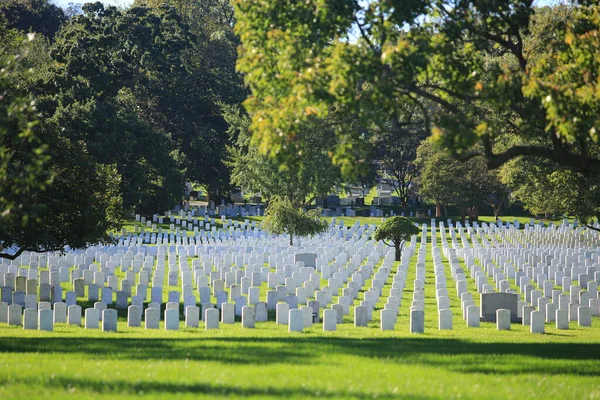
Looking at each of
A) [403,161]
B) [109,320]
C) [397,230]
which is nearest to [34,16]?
[403,161]

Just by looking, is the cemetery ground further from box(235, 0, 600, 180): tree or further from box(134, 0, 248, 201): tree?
box(134, 0, 248, 201): tree

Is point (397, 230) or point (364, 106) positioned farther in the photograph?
point (397, 230)

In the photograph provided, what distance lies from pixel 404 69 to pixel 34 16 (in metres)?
80.2

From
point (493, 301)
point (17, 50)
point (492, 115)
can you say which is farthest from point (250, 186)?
point (493, 301)

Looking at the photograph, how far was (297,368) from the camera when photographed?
11531 mm

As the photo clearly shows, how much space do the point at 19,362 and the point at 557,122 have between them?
8.08m

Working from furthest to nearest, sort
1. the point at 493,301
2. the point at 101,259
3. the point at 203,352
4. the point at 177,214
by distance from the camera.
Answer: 1. the point at 177,214
2. the point at 101,259
3. the point at 493,301
4. the point at 203,352

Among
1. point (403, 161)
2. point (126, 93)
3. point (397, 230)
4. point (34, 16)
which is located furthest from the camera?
point (34, 16)

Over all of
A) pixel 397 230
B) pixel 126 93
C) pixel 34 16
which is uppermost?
pixel 34 16

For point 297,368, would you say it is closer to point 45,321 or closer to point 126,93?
point 45,321

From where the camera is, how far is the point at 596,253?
1490 inches

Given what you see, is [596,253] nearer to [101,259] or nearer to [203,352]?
[101,259]

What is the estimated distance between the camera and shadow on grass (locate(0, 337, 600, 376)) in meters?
12.4

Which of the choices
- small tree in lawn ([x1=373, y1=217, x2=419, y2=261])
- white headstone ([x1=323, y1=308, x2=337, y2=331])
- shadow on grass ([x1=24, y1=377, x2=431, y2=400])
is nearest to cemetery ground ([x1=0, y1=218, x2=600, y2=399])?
shadow on grass ([x1=24, y1=377, x2=431, y2=400])
